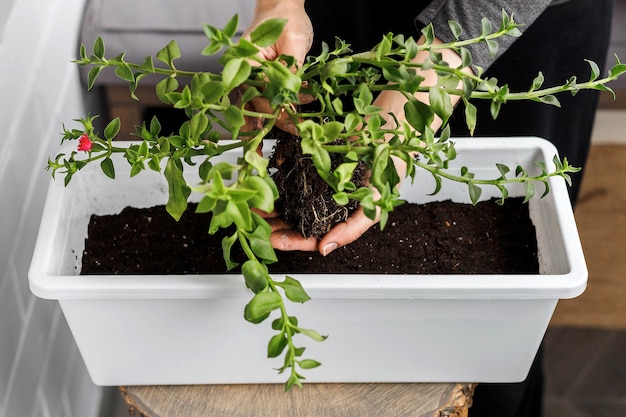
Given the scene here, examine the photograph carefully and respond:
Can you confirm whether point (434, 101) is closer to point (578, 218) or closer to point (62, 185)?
point (62, 185)

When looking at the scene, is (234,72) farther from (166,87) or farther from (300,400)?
(300,400)

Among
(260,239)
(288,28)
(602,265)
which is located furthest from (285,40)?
(602,265)

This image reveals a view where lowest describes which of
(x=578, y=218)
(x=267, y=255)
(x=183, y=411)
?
(x=578, y=218)

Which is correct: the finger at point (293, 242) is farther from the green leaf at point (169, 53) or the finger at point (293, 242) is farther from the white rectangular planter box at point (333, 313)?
the green leaf at point (169, 53)

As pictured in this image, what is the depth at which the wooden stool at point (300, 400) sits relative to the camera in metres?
0.93

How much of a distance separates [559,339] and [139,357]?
3.96 ft

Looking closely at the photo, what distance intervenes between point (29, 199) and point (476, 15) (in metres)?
0.61

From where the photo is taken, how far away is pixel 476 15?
2.92 ft

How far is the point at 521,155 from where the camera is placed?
0.99 m

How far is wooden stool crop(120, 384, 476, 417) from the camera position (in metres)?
0.93

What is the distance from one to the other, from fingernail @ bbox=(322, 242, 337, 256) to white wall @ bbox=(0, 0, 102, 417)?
393 mm

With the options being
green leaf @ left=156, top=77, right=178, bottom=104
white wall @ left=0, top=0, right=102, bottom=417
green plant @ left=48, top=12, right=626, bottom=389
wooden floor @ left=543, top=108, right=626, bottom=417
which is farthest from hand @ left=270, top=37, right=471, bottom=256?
wooden floor @ left=543, top=108, right=626, bottom=417

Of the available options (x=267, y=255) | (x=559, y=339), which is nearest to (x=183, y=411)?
(x=267, y=255)

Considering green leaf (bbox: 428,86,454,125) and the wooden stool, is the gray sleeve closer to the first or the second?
green leaf (bbox: 428,86,454,125)
